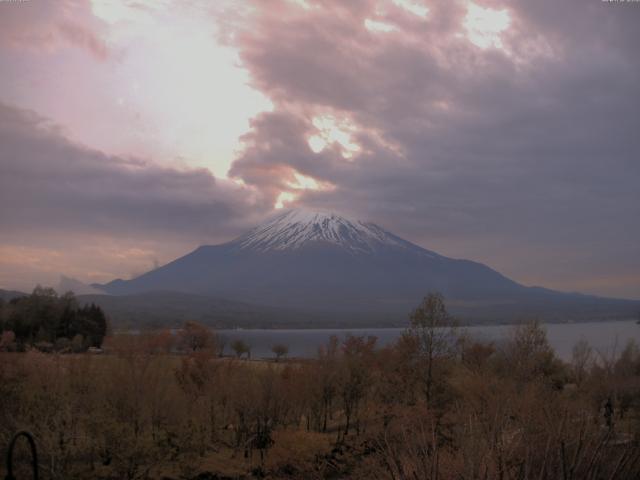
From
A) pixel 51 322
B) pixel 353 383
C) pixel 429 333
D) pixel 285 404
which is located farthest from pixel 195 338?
pixel 429 333

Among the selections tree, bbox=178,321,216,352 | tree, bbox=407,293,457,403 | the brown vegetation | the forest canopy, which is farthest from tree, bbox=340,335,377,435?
the forest canopy

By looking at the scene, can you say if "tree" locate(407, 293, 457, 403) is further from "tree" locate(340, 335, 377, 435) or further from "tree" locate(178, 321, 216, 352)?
"tree" locate(178, 321, 216, 352)

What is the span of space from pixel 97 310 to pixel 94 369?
163 feet

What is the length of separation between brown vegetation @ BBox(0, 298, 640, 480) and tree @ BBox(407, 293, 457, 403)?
0.32 ft

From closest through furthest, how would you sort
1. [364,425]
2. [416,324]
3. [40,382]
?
[40,382], [364,425], [416,324]

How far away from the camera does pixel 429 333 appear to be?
135 ft

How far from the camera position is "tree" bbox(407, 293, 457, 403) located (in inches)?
1592

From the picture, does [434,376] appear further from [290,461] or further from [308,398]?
[290,461]

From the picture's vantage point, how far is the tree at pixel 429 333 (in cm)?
4044

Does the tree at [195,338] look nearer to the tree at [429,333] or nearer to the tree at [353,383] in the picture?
the tree at [353,383]

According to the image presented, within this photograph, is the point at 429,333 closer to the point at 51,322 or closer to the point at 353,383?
the point at 353,383

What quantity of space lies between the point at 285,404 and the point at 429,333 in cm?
1149

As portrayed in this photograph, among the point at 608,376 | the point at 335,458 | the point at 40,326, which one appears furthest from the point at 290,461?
the point at 40,326

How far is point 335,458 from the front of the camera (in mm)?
33750
